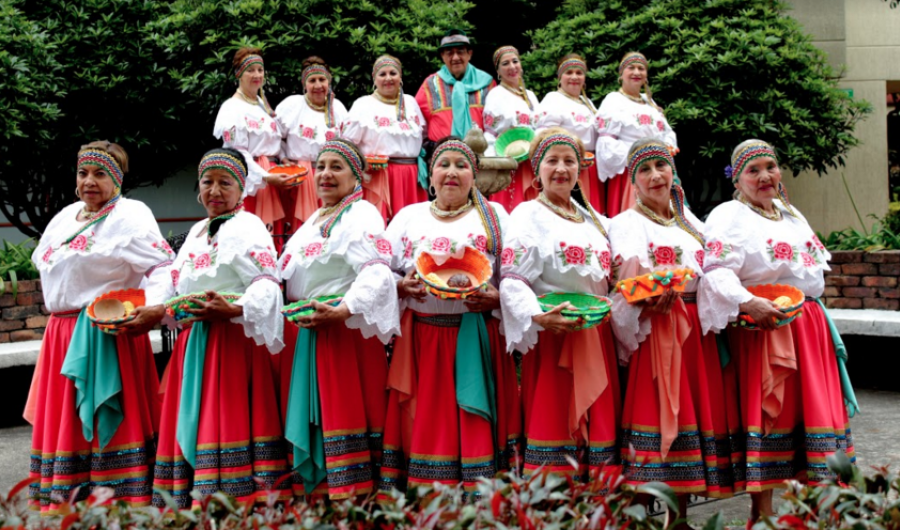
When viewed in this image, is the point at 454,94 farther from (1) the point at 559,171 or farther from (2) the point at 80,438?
(2) the point at 80,438

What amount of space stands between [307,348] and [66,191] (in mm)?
6860

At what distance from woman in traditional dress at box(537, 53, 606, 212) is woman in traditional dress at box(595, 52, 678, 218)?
0.32 feet

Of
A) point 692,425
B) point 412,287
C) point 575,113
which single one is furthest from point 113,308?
point 575,113

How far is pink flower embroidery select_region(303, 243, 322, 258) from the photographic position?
15.5 ft

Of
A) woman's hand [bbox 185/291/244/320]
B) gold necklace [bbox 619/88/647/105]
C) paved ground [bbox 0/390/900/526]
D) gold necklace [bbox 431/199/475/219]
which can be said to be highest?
gold necklace [bbox 619/88/647/105]

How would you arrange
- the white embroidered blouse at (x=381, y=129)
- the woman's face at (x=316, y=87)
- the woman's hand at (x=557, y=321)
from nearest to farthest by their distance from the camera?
the woman's hand at (x=557, y=321), the white embroidered blouse at (x=381, y=129), the woman's face at (x=316, y=87)

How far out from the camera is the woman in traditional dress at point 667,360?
4.52 meters

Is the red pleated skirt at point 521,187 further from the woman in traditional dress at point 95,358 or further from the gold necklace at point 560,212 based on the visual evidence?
the woman in traditional dress at point 95,358

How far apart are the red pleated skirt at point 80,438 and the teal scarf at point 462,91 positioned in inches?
147

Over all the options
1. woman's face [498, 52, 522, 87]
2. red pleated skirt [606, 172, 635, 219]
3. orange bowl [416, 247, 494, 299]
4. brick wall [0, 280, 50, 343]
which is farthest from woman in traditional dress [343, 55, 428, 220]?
orange bowl [416, 247, 494, 299]

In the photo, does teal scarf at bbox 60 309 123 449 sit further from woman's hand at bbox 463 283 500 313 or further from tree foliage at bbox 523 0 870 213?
tree foliage at bbox 523 0 870 213

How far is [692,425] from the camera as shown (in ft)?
15.0

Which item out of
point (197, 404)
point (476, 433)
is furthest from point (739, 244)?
point (197, 404)

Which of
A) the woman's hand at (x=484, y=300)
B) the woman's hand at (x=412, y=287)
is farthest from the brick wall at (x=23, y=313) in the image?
the woman's hand at (x=484, y=300)
